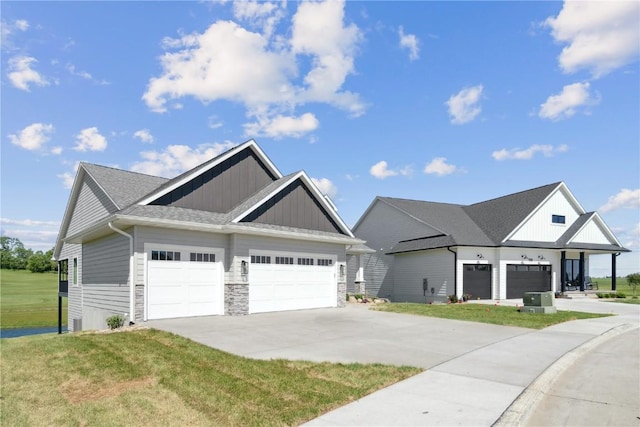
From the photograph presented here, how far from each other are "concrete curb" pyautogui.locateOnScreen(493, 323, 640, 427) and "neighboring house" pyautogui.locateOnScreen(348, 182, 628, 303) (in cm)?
1513

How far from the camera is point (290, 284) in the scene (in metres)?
18.2

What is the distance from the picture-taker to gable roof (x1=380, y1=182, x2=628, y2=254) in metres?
27.1

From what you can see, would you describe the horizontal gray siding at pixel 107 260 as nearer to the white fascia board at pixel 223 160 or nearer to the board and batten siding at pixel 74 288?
the board and batten siding at pixel 74 288

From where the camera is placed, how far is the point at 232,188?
59.6 feet

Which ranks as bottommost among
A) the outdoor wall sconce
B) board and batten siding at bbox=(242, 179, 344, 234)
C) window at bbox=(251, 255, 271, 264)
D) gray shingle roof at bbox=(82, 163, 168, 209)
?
the outdoor wall sconce

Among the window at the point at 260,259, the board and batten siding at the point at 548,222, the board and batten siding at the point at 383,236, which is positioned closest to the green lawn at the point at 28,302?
the board and batten siding at the point at 383,236

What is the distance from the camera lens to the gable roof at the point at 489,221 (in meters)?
27.1

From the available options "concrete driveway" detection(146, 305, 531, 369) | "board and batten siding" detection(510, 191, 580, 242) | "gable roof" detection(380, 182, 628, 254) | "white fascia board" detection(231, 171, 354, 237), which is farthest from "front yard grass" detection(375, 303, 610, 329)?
"board and batten siding" detection(510, 191, 580, 242)

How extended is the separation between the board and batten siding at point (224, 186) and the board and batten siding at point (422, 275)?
43.6ft

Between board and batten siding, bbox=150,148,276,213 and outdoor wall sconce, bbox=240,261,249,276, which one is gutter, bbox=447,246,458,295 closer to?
board and batten siding, bbox=150,148,276,213

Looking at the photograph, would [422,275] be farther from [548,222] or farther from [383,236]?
[548,222]

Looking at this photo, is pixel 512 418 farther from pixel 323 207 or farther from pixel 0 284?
pixel 0 284

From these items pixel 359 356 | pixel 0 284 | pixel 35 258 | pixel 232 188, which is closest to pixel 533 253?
pixel 232 188

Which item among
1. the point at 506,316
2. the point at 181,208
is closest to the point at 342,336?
the point at 181,208
